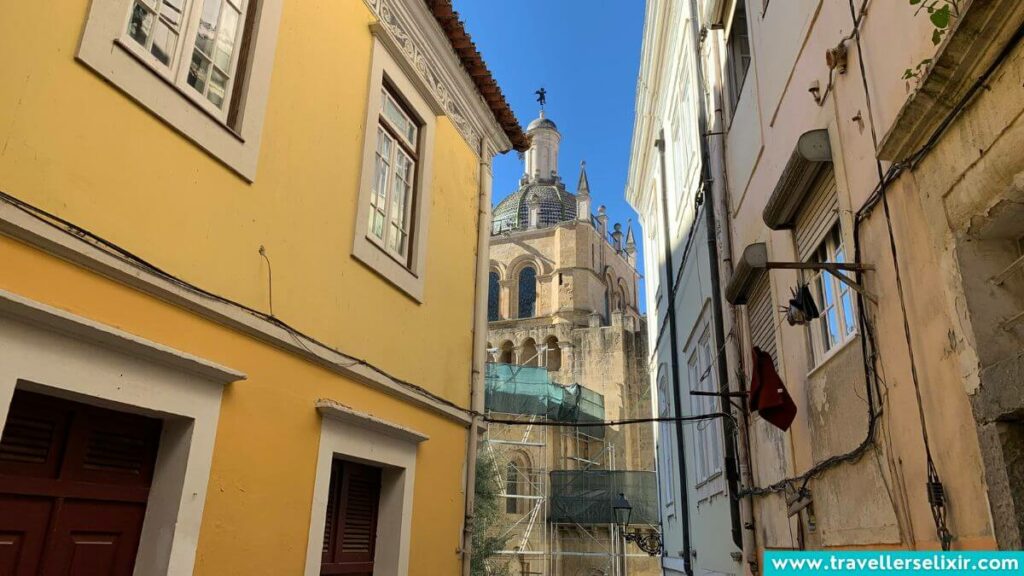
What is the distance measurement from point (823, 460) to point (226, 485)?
404cm

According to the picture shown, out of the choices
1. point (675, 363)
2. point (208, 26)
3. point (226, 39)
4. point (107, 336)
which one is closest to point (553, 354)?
point (675, 363)

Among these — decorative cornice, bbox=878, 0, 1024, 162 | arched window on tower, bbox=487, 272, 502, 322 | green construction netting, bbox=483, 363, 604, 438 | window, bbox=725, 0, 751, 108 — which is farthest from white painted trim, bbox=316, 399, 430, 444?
arched window on tower, bbox=487, 272, 502, 322

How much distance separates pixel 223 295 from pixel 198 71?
1.41m

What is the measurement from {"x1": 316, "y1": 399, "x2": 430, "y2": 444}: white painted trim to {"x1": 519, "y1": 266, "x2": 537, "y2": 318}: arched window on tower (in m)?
42.1

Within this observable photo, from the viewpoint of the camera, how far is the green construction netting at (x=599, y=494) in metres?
27.8

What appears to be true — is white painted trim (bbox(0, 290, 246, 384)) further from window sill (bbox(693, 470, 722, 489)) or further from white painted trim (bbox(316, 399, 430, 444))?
window sill (bbox(693, 470, 722, 489))

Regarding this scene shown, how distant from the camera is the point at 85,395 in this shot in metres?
3.49

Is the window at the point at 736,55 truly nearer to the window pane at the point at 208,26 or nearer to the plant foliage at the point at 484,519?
the window pane at the point at 208,26

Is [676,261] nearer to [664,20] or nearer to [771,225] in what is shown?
[664,20]

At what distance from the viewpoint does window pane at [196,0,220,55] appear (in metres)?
4.64

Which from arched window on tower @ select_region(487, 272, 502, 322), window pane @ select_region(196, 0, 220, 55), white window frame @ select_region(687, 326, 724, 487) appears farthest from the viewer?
arched window on tower @ select_region(487, 272, 502, 322)

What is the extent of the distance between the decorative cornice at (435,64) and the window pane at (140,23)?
274cm

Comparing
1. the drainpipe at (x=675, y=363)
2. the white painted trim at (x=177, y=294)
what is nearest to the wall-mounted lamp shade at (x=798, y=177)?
the white painted trim at (x=177, y=294)

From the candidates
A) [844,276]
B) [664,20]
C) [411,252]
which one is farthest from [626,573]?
[844,276]
